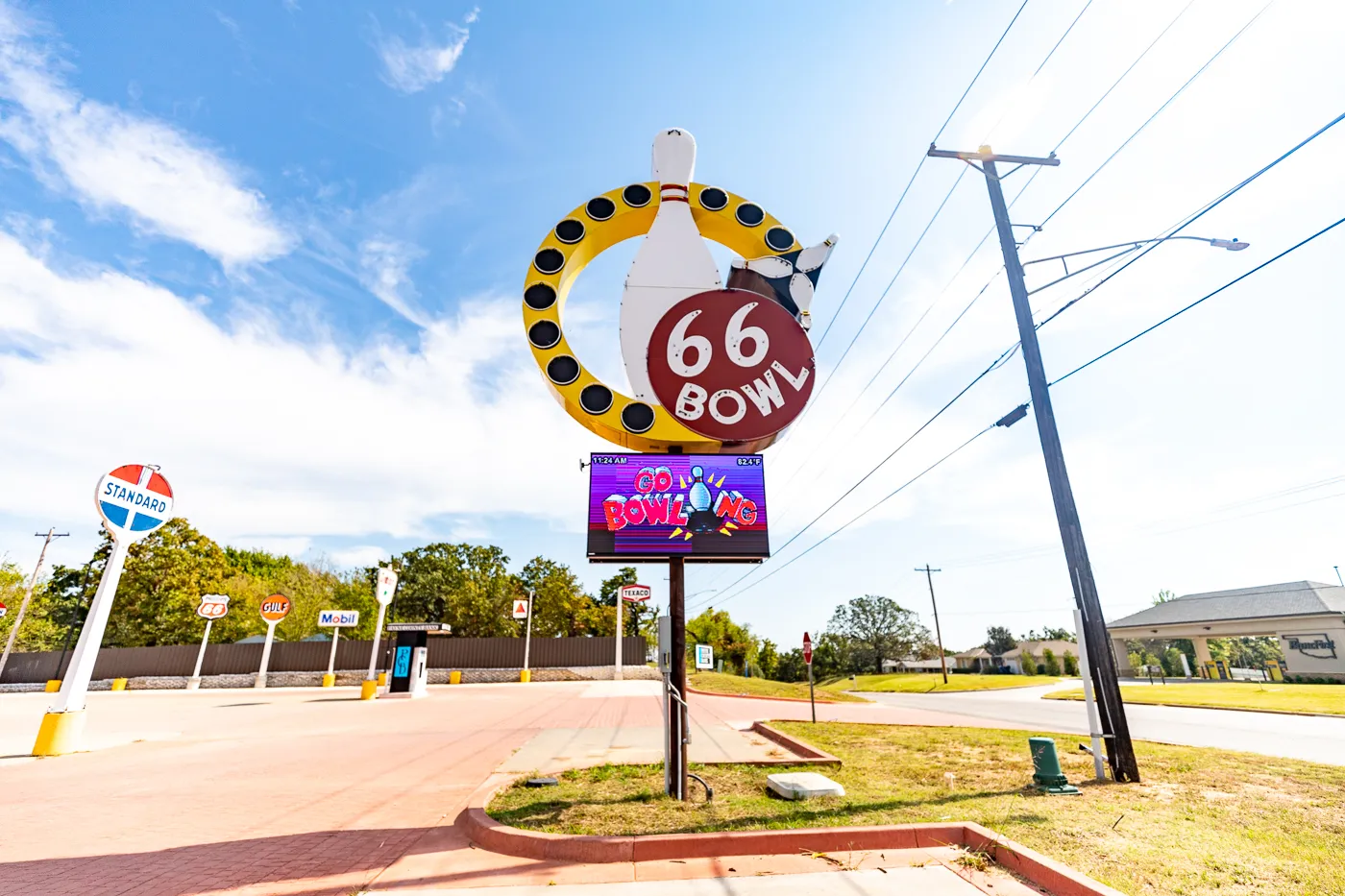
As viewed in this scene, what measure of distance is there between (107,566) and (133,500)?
1401mm

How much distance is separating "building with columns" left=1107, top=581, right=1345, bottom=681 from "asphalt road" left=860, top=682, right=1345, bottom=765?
626 inches

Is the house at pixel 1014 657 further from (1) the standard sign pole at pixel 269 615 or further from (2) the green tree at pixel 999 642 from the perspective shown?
(1) the standard sign pole at pixel 269 615

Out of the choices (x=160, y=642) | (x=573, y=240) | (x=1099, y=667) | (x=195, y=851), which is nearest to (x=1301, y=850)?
(x=1099, y=667)

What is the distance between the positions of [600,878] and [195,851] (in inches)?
153

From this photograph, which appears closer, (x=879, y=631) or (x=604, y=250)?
(x=604, y=250)

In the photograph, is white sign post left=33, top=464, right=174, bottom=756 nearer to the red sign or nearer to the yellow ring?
the yellow ring

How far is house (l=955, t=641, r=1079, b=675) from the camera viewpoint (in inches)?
2808

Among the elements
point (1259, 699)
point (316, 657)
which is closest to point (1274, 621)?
point (1259, 699)

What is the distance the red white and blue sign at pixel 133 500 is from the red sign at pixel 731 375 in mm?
11785

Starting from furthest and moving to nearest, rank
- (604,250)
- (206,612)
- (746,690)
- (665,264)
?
1. (206,612)
2. (746,690)
3. (604,250)
4. (665,264)

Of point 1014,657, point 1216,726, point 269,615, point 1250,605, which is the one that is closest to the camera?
point 1216,726

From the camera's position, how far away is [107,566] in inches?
438

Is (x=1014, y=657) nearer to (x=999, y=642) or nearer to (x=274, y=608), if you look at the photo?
(x=999, y=642)

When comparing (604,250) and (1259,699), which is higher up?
(604,250)
